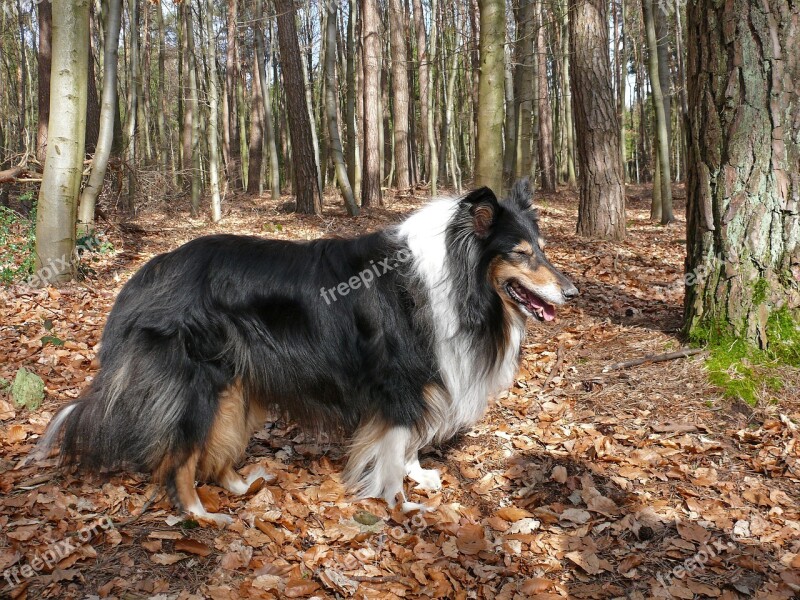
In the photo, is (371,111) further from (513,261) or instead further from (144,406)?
(144,406)

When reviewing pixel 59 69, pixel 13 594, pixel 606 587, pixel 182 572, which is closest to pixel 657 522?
pixel 606 587

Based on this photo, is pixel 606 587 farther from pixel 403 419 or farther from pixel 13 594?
pixel 13 594

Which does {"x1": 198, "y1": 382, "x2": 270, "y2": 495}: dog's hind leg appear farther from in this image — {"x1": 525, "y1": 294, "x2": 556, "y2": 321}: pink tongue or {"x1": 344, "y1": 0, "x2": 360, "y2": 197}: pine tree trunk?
{"x1": 344, "y1": 0, "x2": 360, "y2": 197}: pine tree trunk

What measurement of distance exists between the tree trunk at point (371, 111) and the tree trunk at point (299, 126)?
200cm

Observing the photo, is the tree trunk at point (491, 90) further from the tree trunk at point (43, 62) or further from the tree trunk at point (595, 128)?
the tree trunk at point (43, 62)

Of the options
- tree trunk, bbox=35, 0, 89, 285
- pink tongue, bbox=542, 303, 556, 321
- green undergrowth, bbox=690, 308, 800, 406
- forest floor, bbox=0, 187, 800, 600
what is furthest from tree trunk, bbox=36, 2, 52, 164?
green undergrowth, bbox=690, 308, 800, 406

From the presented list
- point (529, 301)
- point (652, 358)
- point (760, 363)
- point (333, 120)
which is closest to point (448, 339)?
point (529, 301)

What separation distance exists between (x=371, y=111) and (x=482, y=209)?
511 inches

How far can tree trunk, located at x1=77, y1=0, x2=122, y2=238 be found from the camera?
8320mm

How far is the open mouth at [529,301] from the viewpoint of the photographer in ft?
12.0

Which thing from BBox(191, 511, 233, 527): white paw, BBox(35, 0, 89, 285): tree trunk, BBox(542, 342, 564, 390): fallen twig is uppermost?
BBox(35, 0, 89, 285): tree trunk

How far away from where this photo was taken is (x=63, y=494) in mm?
3340

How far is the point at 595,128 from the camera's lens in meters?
9.34

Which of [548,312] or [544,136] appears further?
[544,136]
